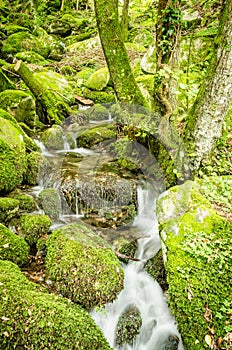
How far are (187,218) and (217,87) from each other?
209cm

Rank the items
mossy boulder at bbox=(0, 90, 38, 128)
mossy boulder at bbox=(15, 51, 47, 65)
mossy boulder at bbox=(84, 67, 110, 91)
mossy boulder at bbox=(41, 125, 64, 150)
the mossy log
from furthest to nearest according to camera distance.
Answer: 1. mossy boulder at bbox=(15, 51, 47, 65)
2. mossy boulder at bbox=(84, 67, 110, 91)
3. the mossy log
4. mossy boulder at bbox=(41, 125, 64, 150)
5. mossy boulder at bbox=(0, 90, 38, 128)

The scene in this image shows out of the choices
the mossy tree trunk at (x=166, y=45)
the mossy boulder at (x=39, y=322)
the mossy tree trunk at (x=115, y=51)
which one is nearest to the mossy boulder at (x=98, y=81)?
the mossy tree trunk at (x=115, y=51)

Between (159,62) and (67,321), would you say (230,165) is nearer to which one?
(159,62)

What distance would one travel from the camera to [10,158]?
4.48 meters

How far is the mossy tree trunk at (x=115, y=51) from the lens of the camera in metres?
4.96

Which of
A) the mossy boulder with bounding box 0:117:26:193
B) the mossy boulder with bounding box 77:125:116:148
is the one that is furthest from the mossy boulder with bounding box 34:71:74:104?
the mossy boulder with bounding box 0:117:26:193

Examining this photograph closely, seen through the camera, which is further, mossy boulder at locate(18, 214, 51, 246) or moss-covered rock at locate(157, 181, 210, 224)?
mossy boulder at locate(18, 214, 51, 246)

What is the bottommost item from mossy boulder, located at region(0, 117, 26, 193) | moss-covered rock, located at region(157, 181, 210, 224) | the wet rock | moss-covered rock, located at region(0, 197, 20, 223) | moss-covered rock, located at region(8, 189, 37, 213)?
the wet rock

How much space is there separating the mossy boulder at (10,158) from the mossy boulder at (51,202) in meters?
0.51

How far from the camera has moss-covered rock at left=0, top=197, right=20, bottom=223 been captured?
3.82 m

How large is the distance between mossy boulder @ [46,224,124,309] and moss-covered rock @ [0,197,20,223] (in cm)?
83

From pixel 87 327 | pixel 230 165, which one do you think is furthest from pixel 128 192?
pixel 87 327

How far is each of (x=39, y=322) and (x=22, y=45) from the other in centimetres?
1273

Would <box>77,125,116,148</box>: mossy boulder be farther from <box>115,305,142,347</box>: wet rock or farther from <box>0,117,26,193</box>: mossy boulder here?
<box>115,305,142,347</box>: wet rock
